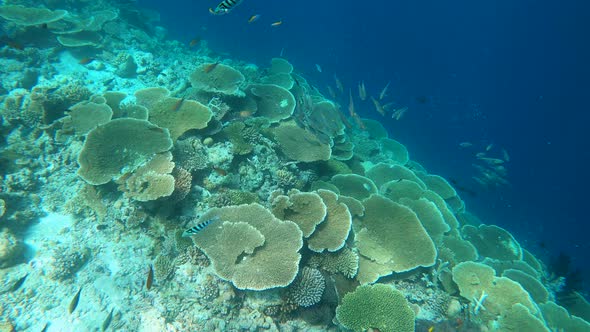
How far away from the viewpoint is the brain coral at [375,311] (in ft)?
12.6

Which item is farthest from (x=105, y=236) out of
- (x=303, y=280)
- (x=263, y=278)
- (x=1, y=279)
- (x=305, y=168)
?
(x=305, y=168)

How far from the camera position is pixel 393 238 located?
17.3 feet

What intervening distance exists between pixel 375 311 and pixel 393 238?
5.39ft

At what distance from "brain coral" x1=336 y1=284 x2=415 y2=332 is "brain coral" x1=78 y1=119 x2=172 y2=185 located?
406 cm

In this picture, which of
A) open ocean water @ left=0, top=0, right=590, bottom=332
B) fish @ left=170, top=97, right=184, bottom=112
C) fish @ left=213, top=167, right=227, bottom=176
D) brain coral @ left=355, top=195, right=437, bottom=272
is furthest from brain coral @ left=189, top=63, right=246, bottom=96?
brain coral @ left=355, top=195, right=437, bottom=272

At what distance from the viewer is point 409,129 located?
36.5 m

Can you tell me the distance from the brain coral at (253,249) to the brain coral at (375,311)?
38.0 inches

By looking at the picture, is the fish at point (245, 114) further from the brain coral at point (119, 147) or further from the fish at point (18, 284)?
the fish at point (18, 284)

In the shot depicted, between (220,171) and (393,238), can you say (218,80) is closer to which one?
(220,171)

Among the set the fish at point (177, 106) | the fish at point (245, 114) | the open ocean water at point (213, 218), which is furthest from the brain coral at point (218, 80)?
the fish at point (177, 106)

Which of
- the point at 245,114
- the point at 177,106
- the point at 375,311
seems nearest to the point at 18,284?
the point at 177,106

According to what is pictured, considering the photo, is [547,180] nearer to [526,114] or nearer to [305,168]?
[526,114]

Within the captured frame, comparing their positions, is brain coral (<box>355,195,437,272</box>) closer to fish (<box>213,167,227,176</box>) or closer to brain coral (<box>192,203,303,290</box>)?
brain coral (<box>192,203,303,290</box>)

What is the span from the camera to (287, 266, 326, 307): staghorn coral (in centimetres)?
391
